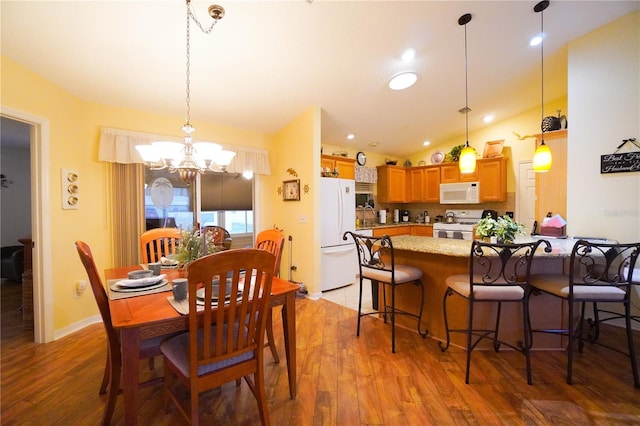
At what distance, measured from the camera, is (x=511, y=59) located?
10.5 ft

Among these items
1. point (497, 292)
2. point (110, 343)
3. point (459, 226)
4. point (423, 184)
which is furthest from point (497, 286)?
point (423, 184)

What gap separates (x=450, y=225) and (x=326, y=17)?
427cm

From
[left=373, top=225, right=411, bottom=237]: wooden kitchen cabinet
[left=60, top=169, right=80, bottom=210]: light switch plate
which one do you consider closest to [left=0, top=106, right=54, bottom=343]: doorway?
[left=60, top=169, right=80, bottom=210]: light switch plate

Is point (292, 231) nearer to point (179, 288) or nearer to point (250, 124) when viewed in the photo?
point (250, 124)

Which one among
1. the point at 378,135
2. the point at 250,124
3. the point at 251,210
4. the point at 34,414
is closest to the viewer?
the point at 34,414

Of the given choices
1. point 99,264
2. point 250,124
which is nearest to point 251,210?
point 250,124

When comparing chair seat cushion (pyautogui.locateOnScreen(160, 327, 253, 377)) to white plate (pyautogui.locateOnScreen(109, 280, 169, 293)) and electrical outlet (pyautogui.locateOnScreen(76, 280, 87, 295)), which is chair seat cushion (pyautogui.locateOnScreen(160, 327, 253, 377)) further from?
electrical outlet (pyautogui.locateOnScreen(76, 280, 87, 295))

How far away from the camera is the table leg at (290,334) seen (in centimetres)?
177

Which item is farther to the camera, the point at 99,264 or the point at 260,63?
the point at 99,264

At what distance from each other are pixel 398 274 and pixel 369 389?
97 centimetres

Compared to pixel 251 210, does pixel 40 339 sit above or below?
below

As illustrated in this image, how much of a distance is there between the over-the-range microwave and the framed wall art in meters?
3.18

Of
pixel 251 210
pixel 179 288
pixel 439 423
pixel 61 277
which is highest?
pixel 251 210

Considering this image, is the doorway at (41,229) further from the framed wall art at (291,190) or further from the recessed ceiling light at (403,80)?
the recessed ceiling light at (403,80)
